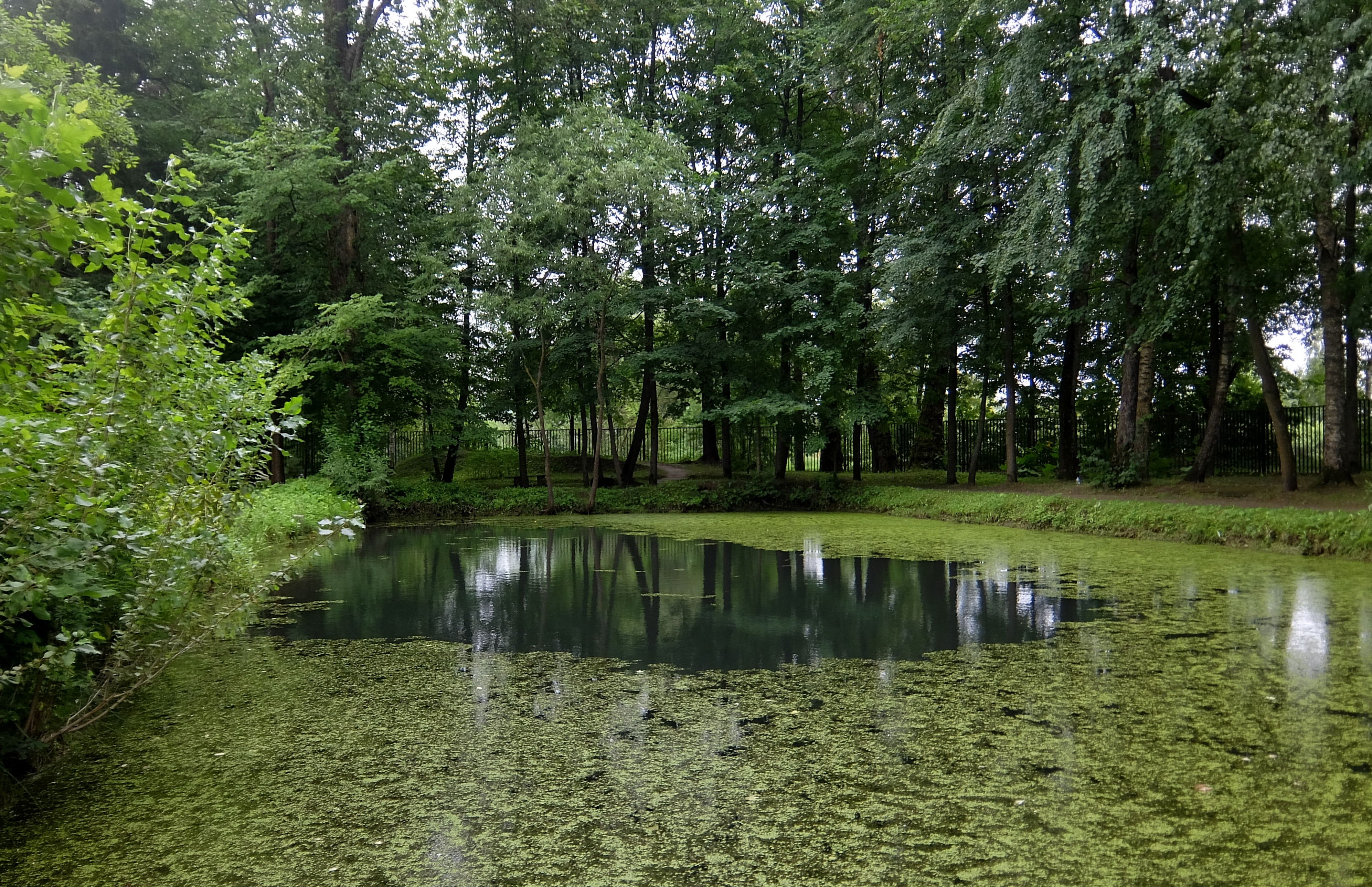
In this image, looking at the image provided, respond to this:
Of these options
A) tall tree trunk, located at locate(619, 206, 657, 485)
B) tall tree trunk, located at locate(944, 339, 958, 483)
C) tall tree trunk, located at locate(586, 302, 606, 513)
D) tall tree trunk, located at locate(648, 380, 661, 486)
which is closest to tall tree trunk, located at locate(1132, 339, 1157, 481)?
tall tree trunk, located at locate(944, 339, 958, 483)

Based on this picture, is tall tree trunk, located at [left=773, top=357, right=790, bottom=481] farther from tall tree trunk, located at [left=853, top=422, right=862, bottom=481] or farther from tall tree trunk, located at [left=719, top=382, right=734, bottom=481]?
tall tree trunk, located at [left=853, top=422, right=862, bottom=481]

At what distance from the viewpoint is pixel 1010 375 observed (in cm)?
1348

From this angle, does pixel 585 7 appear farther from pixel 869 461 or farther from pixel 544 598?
pixel 544 598

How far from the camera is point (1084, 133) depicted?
1072 cm

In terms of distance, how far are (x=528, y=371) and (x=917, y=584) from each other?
934 cm

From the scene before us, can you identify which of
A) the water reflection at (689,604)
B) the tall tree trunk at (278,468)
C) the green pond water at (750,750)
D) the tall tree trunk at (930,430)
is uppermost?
the tall tree trunk at (930,430)

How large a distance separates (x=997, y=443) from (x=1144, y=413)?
7.16 meters

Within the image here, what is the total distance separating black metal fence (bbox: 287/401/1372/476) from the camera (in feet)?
48.1

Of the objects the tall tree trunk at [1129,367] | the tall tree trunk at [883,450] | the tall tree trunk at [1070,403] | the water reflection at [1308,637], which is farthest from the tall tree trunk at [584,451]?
the water reflection at [1308,637]

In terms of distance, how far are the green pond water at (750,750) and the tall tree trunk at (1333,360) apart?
4346 millimetres

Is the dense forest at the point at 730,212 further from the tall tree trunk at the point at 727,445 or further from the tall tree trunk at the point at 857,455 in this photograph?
the tall tree trunk at the point at 857,455

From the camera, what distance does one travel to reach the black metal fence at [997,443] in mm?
14672

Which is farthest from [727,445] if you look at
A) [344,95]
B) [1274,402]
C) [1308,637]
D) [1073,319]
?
[1308,637]

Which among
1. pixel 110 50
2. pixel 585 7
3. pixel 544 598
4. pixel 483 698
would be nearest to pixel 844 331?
pixel 585 7
